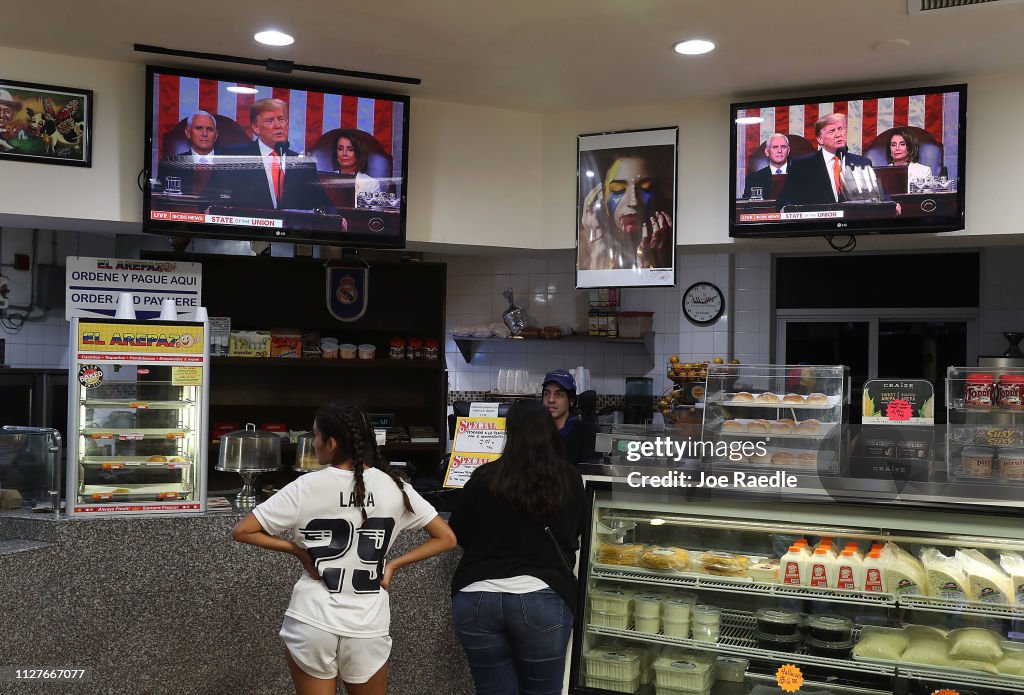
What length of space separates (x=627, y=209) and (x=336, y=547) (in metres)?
3.01

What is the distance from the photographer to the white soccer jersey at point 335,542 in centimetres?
295

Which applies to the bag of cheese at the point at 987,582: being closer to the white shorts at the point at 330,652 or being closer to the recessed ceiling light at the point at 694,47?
the white shorts at the point at 330,652

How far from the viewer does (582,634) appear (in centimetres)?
358

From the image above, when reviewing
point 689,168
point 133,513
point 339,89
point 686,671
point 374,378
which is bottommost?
point 686,671

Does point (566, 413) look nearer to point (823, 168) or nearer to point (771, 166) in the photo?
point (771, 166)

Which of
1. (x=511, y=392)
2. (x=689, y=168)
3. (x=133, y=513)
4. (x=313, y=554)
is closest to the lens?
(x=313, y=554)

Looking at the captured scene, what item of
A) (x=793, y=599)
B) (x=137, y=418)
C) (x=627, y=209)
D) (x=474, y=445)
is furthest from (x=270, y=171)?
(x=793, y=599)

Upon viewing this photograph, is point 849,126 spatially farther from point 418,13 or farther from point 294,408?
point 294,408

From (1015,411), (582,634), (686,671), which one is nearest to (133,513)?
(582,634)

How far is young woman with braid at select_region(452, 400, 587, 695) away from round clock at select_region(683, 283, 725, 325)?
518cm

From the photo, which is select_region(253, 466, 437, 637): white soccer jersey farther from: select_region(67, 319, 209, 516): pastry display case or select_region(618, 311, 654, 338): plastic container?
select_region(618, 311, 654, 338): plastic container

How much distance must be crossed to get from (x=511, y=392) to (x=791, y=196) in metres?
3.43

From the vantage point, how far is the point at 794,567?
11.0 feet

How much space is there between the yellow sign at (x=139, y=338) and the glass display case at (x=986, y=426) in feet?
10.4
